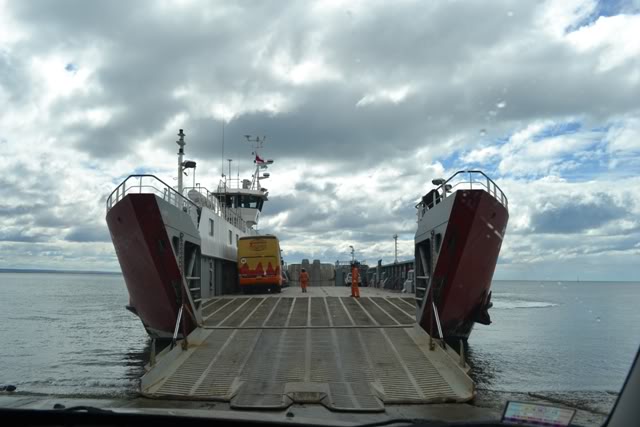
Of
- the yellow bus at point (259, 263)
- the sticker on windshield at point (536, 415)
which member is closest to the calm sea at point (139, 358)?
the yellow bus at point (259, 263)

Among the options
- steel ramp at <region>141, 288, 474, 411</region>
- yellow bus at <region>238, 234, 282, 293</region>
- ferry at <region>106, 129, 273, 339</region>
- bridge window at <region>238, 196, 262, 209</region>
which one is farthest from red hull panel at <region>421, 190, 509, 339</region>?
bridge window at <region>238, 196, 262, 209</region>

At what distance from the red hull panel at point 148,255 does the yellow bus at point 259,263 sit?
12.8 metres

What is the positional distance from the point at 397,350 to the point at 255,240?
17.1m

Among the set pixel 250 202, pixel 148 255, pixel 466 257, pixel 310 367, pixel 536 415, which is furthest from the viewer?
pixel 250 202

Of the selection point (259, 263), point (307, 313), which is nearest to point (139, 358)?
point (307, 313)

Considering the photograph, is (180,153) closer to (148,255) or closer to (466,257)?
(148,255)

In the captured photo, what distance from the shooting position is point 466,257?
1212 cm

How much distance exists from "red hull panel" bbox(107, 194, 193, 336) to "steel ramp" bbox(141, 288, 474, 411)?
3.80ft

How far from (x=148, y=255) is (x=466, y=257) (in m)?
7.28

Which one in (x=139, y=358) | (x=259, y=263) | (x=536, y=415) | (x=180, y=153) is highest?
(x=180, y=153)

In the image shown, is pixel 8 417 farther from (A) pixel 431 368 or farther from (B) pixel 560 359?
(B) pixel 560 359

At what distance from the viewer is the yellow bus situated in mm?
26781

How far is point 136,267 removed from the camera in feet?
43.7

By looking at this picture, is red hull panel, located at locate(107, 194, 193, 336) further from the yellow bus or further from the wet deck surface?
the yellow bus
